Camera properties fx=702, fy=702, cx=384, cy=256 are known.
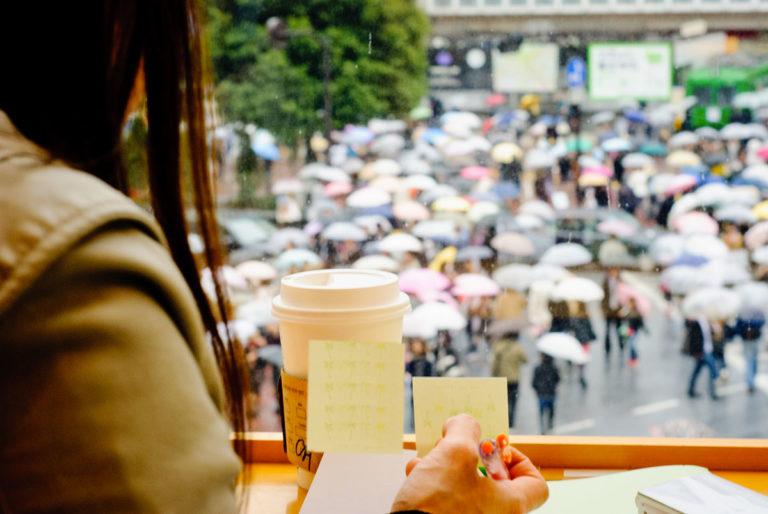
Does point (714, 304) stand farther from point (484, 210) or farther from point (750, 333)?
point (484, 210)

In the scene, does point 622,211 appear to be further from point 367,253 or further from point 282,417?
point 282,417

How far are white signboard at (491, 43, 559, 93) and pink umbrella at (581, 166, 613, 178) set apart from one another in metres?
0.75

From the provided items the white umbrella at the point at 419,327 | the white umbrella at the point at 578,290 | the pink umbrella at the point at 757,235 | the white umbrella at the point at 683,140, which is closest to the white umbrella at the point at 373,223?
the white umbrella at the point at 419,327

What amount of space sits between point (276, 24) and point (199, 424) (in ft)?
9.05

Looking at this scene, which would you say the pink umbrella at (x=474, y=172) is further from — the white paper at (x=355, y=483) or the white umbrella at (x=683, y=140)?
the white paper at (x=355, y=483)

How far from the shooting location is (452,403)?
847 millimetres

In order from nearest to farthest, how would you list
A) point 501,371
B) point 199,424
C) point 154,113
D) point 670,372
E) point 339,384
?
point 199,424 → point 154,113 → point 339,384 → point 501,371 → point 670,372

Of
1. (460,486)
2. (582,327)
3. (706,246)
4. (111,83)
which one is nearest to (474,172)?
(582,327)

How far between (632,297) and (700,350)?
61cm

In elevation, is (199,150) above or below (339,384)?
above

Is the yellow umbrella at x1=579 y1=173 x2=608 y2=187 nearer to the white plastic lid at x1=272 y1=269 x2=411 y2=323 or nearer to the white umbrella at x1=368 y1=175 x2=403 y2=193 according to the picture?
the white umbrella at x1=368 y1=175 x2=403 y2=193

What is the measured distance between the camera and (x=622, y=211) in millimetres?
4141

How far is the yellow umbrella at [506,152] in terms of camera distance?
14.1ft

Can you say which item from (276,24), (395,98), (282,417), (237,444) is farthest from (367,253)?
(237,444)
